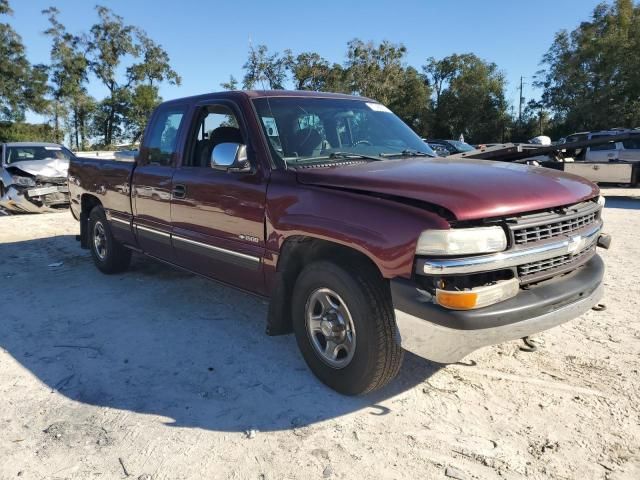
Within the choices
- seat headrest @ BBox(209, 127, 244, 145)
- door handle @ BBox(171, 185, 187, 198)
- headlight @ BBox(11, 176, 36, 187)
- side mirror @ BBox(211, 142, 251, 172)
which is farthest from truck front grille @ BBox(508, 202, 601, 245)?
headlight @ BBox(11, 176, 36, 187)

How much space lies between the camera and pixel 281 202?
3.46 metres

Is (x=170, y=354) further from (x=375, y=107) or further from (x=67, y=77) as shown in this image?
(x=67, y=77)

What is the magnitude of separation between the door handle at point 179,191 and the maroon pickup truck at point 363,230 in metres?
0.03

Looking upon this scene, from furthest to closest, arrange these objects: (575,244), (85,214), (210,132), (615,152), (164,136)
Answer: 1. (615,152)
2. (85,214)
3. (164,136)
4. (210,132)
5. (575,244)

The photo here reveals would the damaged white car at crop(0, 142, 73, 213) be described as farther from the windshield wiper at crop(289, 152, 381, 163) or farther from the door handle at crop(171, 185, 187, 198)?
the windshield wiper at crop(289, 152, 381, 163)

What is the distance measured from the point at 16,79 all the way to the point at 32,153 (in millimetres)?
26501

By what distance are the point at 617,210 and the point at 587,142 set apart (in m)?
6.83

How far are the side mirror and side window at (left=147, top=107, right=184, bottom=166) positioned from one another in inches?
46.1

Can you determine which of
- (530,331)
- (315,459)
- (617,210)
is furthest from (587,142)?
(617,210)

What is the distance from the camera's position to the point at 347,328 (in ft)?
10.5

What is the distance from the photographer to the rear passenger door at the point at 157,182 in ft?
15.5

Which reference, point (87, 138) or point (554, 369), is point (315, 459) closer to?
point (554, 369)

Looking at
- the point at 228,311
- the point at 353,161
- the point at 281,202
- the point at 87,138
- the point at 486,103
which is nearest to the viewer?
the point at 281,202

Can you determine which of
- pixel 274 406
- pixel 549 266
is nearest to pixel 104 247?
pixel 274 406
